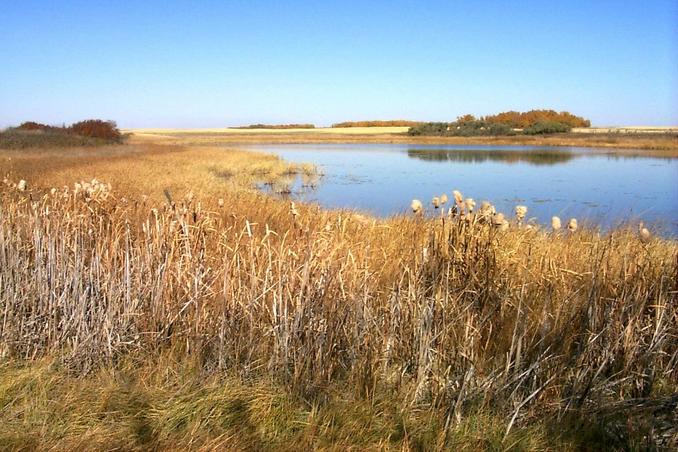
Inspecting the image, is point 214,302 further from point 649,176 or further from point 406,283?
point 649,176

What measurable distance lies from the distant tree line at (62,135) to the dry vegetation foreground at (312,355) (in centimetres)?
3032

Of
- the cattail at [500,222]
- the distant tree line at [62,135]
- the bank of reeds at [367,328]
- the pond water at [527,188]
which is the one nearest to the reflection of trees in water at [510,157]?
the pond water at [527,188]

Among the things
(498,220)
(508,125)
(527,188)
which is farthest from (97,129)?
(508,125)

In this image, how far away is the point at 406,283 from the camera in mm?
4461

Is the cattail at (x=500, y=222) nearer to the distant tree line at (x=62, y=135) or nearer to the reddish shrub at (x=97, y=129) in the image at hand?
the distant tree line at (x=62, y=135)

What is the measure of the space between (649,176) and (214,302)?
26722 millimetres

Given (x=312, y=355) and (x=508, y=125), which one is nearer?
(x=312, y=355)

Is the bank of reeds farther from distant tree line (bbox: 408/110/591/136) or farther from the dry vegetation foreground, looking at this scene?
distant tree line (bbox: 408/110/591/136)

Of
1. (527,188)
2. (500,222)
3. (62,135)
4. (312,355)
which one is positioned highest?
(62,135)

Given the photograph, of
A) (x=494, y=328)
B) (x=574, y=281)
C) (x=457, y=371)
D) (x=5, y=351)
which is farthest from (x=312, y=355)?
(x=574, y=281)

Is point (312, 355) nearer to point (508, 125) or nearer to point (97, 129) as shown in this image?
point (97, 129)

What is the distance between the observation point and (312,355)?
10.6ft

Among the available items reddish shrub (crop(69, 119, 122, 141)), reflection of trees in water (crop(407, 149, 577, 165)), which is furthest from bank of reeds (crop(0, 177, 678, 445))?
reddish shrub (crop(69, 119, 122, 141))

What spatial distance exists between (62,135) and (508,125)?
68648mm
